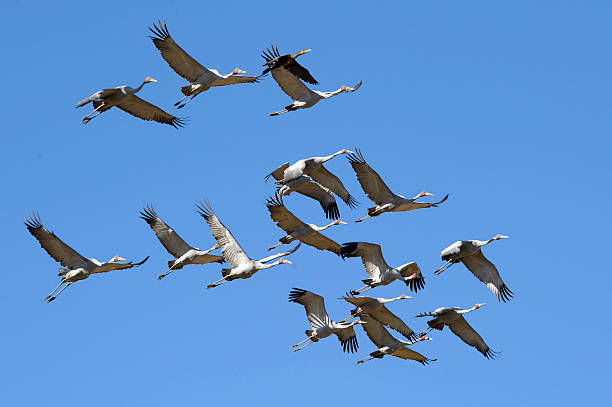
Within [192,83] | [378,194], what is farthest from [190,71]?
[378,194]

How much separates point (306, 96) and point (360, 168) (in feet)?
9.45

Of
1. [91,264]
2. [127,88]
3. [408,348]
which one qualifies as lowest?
[408,348]

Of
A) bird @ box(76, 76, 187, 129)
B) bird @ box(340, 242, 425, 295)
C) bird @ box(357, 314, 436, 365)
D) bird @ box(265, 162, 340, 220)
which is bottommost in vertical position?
bird @ box(357, 314, 436, 365)

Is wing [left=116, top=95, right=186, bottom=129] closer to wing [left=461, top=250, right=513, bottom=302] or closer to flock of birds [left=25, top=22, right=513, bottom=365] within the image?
flock of birds [left=25, top=22, right=513, bottom=365]

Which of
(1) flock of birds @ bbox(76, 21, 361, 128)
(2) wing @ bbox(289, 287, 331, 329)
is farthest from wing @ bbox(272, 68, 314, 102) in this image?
(2) wing @ bbox(289, 287, 331, 329)

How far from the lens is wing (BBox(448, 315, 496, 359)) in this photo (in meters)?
37.6

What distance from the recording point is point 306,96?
→ 3684 centimetres

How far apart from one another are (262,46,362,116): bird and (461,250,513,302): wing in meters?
5.97

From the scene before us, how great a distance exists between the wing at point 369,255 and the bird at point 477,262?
1702 millimetres

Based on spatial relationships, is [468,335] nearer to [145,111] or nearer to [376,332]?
[376,332]

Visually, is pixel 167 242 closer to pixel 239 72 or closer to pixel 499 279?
pixel 239 72

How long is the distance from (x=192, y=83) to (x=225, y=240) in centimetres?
431

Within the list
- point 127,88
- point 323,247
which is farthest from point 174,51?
point 323,247

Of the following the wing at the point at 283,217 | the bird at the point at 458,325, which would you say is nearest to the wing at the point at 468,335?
the bird at the point at 458,325
